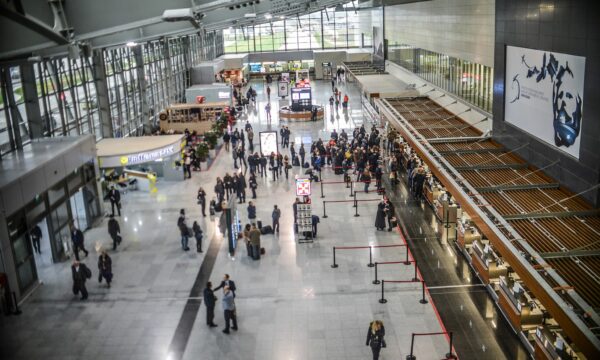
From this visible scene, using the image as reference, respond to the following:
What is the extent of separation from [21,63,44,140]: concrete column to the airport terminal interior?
6 cm

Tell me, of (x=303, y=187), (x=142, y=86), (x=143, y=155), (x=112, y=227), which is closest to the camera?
(x=112, y=227)

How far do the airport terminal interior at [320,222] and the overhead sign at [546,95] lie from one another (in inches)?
2.6

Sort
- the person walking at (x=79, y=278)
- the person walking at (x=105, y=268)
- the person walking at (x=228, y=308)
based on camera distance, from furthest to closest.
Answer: the person walking at (x=105, y=268)
the person walking at (x=79, y=278)
the person walking at (x=228, y=308)

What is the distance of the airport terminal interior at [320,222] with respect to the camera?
1226cm

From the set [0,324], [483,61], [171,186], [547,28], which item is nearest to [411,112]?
[483,61]

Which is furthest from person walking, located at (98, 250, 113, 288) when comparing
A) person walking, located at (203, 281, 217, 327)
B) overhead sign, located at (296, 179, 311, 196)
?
overhead sign, located at (296, 179, 311, 196)

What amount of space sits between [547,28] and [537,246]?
242 inches

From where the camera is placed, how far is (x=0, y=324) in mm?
14359

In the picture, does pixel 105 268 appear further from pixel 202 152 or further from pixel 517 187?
pixel 202 152

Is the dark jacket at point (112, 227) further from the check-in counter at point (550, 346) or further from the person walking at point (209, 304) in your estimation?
the check-in counter at point (550, 346)

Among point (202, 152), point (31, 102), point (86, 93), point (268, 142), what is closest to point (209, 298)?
point (31, 102)

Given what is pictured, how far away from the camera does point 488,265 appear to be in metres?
14.5

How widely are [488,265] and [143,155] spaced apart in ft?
47.5

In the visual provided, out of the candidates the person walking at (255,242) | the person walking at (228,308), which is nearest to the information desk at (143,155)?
the person walking at (255,242)
